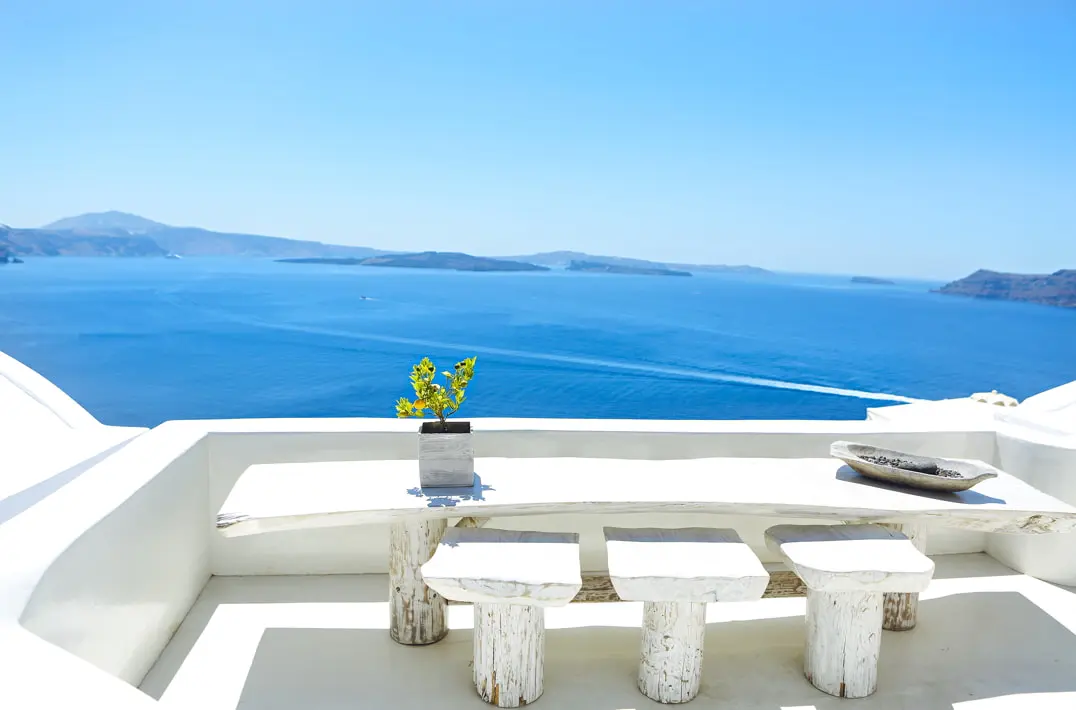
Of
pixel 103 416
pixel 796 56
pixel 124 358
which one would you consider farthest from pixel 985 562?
pixel 796 56

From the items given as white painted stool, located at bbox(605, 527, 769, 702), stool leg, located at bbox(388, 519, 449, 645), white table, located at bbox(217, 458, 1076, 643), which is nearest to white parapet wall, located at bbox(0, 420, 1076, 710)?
white table, located at bbox(217, 458, 1076, 643)

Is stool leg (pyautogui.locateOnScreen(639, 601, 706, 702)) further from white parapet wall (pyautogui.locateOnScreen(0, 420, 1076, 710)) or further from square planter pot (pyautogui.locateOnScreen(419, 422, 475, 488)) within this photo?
white parapet wall (pyautogui.locateOnScreen(0, 420, 1076, 710))

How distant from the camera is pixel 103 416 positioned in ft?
96.2

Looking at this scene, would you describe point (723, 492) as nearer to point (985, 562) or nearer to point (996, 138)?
point (985, 562)

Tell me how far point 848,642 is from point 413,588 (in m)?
1.22

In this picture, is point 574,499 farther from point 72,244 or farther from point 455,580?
point 72,244

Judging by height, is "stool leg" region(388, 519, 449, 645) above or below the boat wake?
above

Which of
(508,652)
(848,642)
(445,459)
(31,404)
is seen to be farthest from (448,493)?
(31,404)

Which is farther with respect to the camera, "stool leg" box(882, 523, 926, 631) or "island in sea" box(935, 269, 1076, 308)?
"island in sea" box(935, 269, 1076, 308)

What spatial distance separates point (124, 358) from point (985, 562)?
40.0 m

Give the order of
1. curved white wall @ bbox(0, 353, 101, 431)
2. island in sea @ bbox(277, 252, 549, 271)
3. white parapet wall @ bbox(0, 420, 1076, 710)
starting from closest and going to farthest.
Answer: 1. white parapet wall @ bbox(0, 420, 1076, 710)
2. curved white wall @ bbox(0, 353, 101, 431)
3. island in sea @ bbox(277, 252, 549, 271)

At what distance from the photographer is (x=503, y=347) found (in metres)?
35.6

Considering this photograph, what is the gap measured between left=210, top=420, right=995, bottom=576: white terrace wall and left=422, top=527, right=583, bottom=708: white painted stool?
0.67m

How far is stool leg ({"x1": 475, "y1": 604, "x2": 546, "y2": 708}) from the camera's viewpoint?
1.92m
